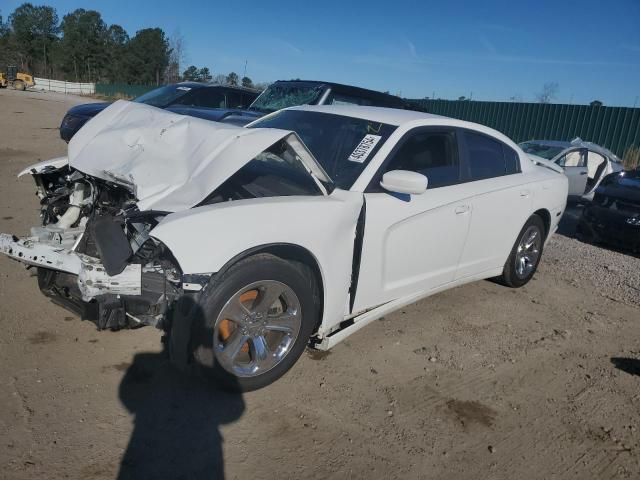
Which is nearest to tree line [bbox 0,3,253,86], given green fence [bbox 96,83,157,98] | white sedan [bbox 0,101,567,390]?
green fence [bbox 96,83,157,98]

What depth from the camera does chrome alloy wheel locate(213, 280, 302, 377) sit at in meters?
2.89

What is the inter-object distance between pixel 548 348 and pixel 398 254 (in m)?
1.62

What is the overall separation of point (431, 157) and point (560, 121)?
17.7m

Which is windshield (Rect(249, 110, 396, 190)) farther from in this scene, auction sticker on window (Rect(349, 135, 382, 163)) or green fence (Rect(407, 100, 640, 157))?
green fence (Rect(407, 100, 640, 157))

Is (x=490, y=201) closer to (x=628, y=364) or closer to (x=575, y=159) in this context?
(x=628, y=364)

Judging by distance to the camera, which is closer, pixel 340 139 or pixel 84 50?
pixel 340 139

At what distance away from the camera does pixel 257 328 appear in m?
3.01

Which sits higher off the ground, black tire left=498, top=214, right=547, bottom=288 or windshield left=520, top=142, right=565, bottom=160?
windshield left=520, top=142, right=565, bottom=160

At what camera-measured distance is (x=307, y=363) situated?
3.52 m

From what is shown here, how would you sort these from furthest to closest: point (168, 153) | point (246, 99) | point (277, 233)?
point (246, 99)
point (168, 153)
point (277, 233)

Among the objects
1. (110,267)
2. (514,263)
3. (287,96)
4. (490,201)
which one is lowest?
(514,263)

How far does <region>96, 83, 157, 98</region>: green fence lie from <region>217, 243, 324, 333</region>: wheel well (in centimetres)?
5163

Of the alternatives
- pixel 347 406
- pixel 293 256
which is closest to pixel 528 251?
pixel 347 406

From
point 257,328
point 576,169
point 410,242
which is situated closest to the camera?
point 257,328
